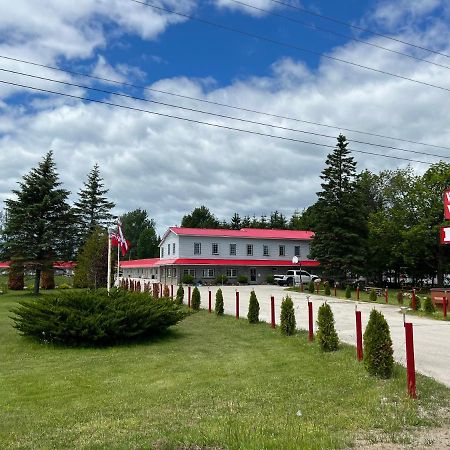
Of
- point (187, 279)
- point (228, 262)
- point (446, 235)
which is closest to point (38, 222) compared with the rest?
point (187, 279)

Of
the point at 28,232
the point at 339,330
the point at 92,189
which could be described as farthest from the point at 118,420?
the point at 92,189

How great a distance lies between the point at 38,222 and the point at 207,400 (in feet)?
122

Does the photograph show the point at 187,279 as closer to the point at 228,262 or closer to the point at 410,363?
the point at 228,262

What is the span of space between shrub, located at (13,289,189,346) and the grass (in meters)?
1.06

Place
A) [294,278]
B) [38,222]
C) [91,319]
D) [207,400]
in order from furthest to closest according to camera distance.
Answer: [294,278], [38,222], [91,319], [207,400]

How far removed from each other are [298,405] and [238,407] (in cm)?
80

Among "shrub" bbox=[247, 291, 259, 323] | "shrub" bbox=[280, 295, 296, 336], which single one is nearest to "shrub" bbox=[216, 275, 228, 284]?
"shrub" bbox=[247, 291, 259, 323]

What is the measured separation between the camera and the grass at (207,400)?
539 cm

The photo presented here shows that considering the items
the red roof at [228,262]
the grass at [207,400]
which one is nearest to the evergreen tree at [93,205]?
the red roof at [228,262]

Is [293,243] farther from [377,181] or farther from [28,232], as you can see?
[28,232]

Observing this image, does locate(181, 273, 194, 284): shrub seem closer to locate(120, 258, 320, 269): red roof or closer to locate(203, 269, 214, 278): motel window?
locate(120, 258, 320, 269): red roof

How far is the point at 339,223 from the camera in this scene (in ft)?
153

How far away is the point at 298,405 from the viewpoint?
665cm

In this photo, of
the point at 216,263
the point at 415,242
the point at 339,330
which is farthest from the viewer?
the point at 216,263
